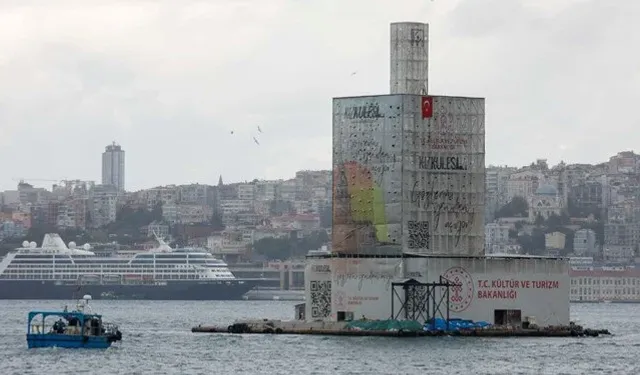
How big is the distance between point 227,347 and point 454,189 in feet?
33.5

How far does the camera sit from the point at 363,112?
7031 cm

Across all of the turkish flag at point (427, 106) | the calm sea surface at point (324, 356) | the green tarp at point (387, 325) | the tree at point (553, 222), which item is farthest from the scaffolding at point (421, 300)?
the tree at point (553, 222)

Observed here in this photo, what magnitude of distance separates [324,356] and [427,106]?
1240 cm

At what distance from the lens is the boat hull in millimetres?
62906

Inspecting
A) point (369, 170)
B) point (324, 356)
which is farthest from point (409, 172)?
point (324, 356)

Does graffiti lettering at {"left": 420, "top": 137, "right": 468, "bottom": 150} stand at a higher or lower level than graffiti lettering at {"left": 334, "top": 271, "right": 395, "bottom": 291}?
higher

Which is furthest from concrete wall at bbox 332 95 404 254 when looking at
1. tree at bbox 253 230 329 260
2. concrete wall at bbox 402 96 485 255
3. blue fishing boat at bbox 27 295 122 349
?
tree at bbox 253 230 329 260

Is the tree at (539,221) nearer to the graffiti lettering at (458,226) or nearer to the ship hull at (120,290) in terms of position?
the ship hull at (120,290)

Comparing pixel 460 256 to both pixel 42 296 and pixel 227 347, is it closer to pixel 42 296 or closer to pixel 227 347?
pixel 227 347

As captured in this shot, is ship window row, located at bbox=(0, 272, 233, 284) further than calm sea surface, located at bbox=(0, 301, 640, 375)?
Yes

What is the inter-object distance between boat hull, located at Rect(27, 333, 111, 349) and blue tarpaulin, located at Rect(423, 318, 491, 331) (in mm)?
10982

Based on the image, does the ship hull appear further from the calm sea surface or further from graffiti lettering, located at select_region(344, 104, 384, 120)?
graffiti lettering, located at select_region(344, 104, 384, 120)

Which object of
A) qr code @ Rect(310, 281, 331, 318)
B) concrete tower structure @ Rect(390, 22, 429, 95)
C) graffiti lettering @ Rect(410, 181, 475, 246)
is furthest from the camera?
concrete tower structure @ Rect(390, 22, 429, 95)

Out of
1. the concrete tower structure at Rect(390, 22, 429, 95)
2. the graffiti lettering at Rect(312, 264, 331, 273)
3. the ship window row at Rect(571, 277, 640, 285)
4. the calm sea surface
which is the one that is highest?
the concrete tower structure at Rect(390, 22, 429, 95)
